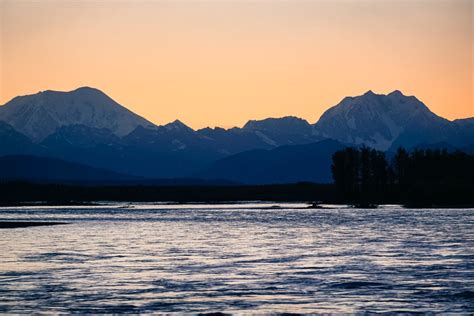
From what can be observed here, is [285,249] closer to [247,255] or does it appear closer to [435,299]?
[247,255]

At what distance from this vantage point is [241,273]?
6025 cm

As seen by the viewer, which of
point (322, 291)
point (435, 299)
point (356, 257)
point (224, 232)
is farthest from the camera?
point (224, 232)

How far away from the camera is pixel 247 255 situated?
74.6 m

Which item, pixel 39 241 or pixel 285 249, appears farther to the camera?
pixel 39 241

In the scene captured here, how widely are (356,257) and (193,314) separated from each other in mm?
30551

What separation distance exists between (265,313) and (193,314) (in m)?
3.68

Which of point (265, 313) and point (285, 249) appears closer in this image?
point (265, 313)

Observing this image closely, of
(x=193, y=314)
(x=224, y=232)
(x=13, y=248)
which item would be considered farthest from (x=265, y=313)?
(x=224, y=232)

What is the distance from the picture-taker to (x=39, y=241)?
94.3 m

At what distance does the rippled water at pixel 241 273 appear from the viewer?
46906 mm

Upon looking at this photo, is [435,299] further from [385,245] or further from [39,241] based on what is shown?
[39,241]

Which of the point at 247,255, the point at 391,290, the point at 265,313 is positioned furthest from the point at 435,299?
the point at 247,255

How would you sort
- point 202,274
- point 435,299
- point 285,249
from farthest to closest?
1. point 285,249
2. point 202,274
3. point 435,299

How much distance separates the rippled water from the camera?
46906 millimetres
